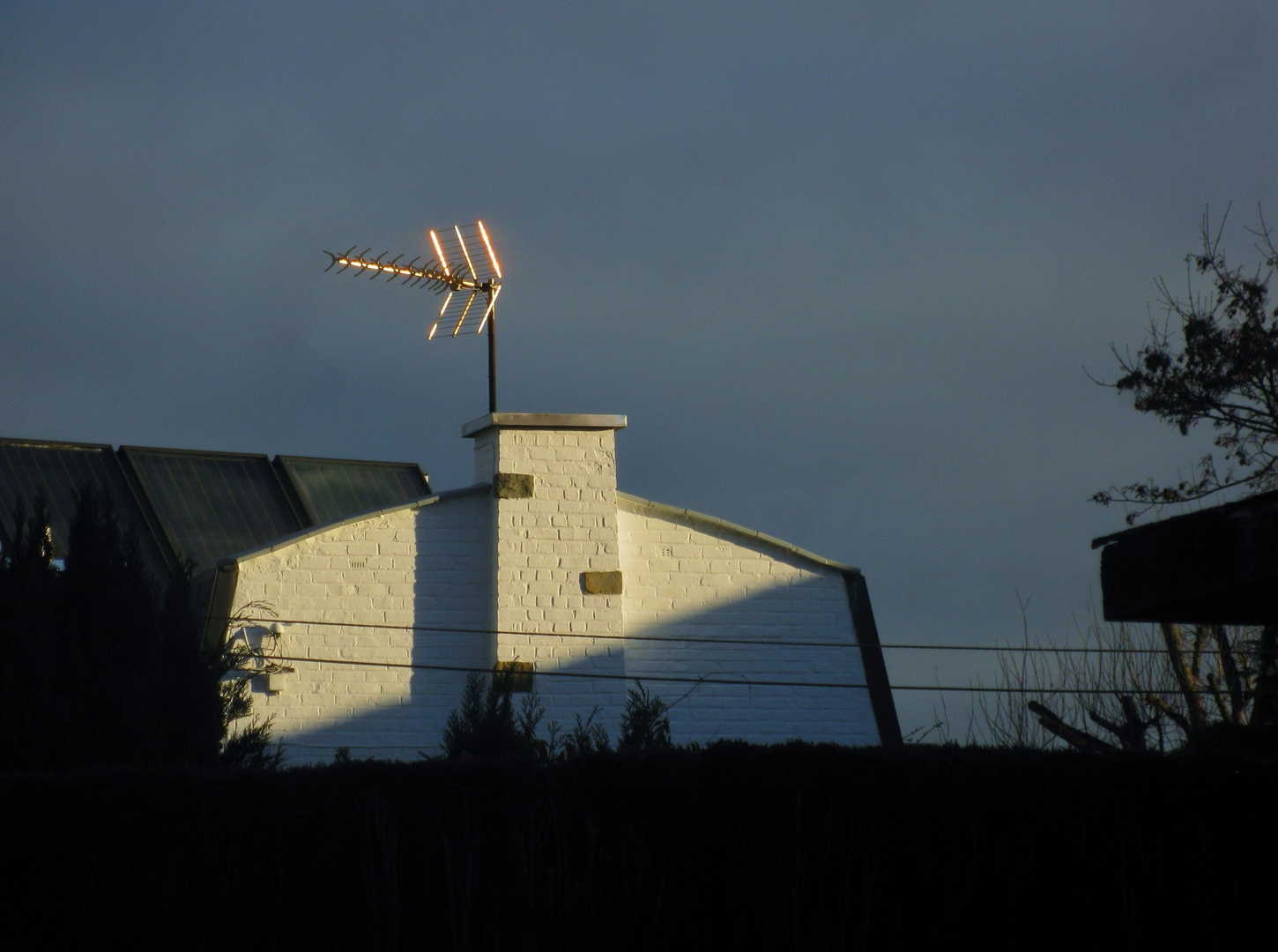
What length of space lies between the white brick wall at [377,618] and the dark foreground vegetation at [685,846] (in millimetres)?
6351

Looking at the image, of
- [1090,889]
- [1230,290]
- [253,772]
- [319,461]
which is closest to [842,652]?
[1230,290]

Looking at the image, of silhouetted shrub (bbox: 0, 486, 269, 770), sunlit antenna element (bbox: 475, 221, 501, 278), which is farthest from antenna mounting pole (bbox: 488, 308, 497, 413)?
silhouetted shrub (bbox: 0, 486, 269, 770)

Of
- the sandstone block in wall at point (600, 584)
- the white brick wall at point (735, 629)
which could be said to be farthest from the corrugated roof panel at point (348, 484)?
the white brick wall at point (735, 629)

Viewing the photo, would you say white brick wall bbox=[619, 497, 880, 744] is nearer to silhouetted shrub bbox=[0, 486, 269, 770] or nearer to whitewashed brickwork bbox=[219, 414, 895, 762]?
whitewashed brickwork bbox=[219, 414, 895, 762]

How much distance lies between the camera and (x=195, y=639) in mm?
8938

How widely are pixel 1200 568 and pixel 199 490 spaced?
12.6 meters

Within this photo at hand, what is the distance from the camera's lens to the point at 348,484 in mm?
15680

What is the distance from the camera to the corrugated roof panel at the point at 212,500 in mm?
13789

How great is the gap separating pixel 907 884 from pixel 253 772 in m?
2.89

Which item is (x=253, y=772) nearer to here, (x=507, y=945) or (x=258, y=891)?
(x=258, y=891)

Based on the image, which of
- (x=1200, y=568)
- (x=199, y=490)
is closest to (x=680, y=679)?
(x=199, y=490)

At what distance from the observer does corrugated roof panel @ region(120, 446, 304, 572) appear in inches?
543

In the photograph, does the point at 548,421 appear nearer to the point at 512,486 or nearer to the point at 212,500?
the point at 512,486

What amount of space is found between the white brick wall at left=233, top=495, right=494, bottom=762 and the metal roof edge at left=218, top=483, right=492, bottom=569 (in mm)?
38
